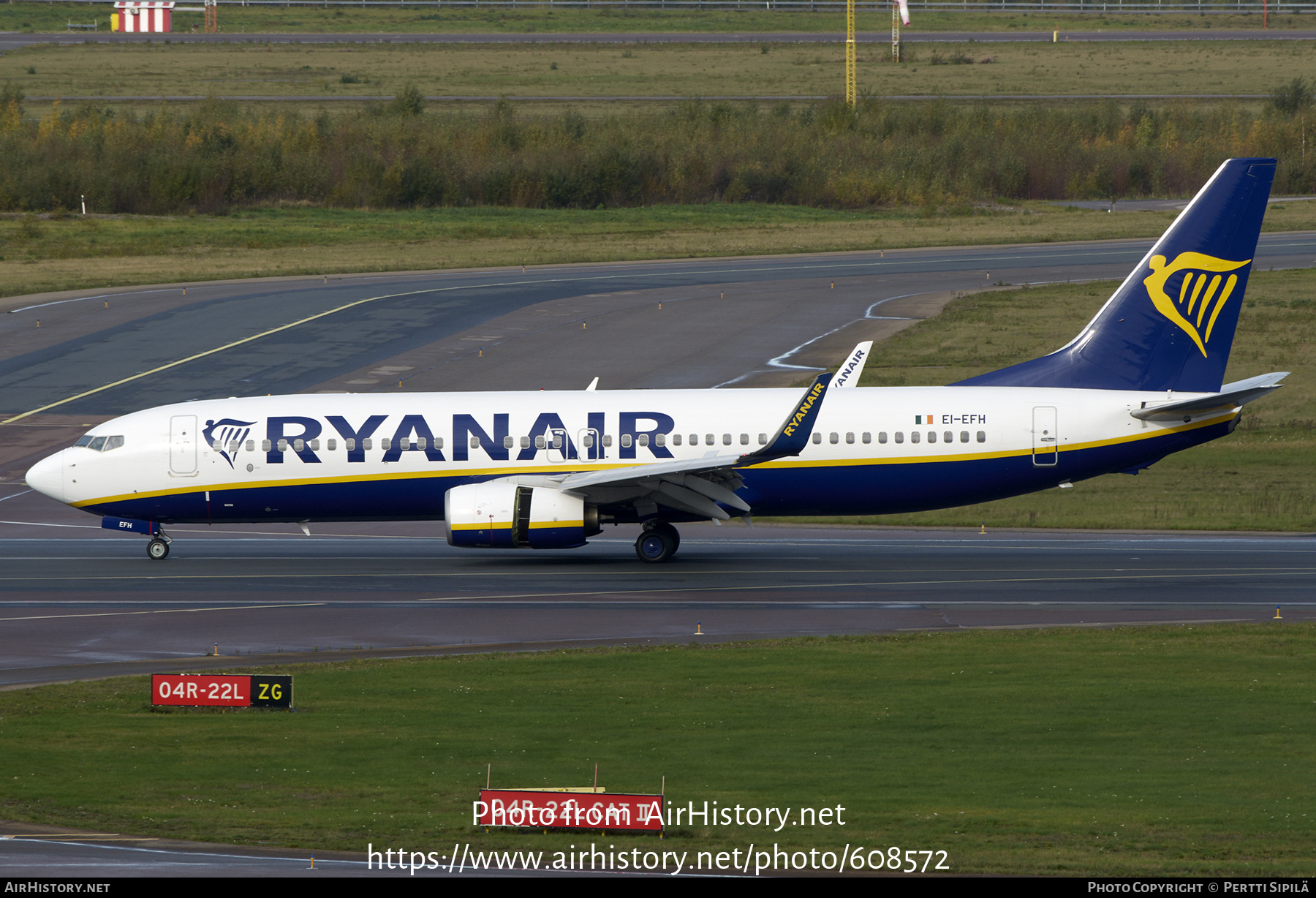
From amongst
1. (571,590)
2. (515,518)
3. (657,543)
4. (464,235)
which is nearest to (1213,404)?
(657,543)

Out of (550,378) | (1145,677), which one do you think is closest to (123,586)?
(1145,677)

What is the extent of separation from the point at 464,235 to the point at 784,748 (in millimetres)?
79140

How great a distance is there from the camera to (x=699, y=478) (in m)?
36.2

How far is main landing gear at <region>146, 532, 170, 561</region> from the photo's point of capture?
129 ft

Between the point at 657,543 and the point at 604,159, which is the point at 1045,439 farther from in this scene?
the point at 604,159

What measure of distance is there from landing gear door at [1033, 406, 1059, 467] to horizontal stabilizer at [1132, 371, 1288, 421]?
6.40 feet

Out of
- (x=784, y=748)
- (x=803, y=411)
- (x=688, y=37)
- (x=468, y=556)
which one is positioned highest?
(x=688, y=37)

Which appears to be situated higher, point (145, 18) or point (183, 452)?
point (145, 18)

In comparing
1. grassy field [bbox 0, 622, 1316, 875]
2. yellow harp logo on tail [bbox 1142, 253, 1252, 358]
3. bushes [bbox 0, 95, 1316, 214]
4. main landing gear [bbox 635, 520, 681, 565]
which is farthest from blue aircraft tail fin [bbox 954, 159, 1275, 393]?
bushes [bbox 0, 95, 1316, 214]

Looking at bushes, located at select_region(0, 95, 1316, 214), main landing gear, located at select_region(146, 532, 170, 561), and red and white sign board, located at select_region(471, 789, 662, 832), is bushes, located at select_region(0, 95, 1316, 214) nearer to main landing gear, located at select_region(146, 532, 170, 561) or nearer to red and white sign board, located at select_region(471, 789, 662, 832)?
main landing gear, located at select_region(146, 532, 170, 561)

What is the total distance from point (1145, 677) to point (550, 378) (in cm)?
3663

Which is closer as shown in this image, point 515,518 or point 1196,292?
point 515,518

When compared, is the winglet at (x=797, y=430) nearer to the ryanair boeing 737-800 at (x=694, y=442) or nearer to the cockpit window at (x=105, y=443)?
the ryanair boeing 737-800 at (x=694, y=442)

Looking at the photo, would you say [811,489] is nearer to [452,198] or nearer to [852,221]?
[852,221]
